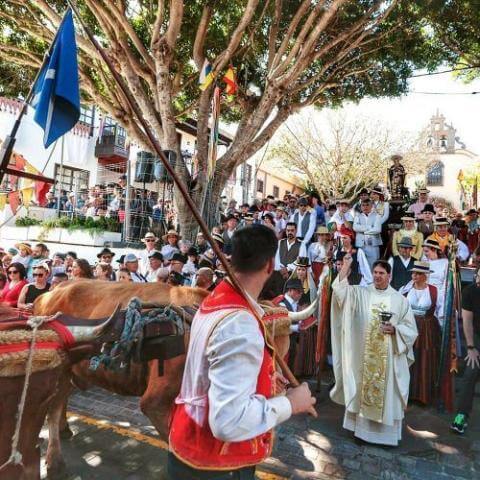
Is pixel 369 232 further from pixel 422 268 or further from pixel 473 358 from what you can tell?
pixel 473 358

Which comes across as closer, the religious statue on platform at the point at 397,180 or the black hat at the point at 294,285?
the black hat at the point at 294,285

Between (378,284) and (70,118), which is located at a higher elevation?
(70,118)

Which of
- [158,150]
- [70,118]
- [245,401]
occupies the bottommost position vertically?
[245,401]

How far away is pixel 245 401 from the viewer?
69.9 inches

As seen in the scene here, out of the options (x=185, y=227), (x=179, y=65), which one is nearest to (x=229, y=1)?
(x=179, y=65)

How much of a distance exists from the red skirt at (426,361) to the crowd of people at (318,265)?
0.01 meters

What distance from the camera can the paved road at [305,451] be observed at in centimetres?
443

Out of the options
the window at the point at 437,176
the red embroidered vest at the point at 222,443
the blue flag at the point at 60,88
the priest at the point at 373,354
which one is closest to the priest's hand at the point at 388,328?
the priest at the point at 373,354

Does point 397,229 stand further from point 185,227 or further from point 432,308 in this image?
point 185,227

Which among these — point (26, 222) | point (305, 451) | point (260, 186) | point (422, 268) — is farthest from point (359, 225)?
point (260, 186)

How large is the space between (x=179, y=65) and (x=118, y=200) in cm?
513

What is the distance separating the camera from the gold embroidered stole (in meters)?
5.43

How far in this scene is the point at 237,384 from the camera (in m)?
1.78

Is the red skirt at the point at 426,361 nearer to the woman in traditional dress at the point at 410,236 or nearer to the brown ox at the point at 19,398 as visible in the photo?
the woman in traditional dress at the point at 410,236
